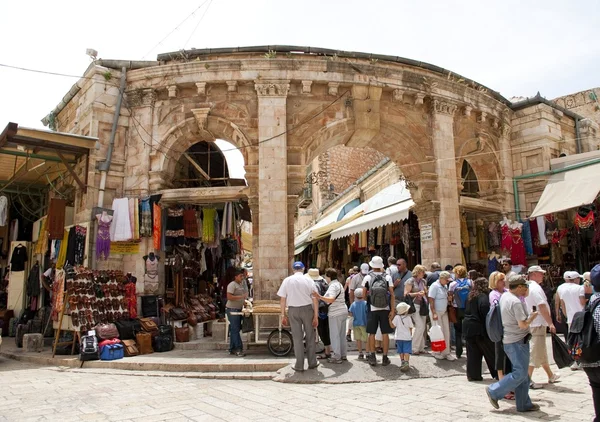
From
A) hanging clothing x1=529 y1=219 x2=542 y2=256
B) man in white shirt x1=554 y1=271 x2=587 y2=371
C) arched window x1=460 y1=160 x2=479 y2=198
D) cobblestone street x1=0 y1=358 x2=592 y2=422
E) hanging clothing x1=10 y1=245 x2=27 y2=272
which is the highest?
arched window x1=460 y1=160 x2=479 y2=198

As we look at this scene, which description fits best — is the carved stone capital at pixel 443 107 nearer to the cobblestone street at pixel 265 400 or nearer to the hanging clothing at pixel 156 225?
the cobblestone street at pixel 265 400

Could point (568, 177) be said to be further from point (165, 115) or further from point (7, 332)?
point (7, 332)

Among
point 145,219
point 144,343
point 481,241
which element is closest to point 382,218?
point 481,241

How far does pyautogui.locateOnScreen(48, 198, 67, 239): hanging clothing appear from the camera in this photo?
10.8 meters

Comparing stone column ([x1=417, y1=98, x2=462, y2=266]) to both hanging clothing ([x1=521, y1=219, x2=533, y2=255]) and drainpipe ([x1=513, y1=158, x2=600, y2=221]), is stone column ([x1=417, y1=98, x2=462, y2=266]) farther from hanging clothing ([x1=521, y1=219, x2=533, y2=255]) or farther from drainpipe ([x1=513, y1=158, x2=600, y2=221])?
drainpipe ([x1=513, y1=158, x2=600, y2=221])

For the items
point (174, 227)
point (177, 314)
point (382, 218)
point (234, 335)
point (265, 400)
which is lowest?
point (265, 400)

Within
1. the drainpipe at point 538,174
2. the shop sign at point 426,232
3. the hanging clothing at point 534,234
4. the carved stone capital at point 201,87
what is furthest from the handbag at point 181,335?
the drainpipe at point 538,174

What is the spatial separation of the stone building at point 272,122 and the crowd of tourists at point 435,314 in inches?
104

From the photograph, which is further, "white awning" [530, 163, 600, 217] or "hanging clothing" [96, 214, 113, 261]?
"white awning" [530, 163, 600, 217]

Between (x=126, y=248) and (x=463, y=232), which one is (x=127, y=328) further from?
(x=463, y=232)

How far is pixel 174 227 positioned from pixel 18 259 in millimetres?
A: 5199

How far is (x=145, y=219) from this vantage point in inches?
406

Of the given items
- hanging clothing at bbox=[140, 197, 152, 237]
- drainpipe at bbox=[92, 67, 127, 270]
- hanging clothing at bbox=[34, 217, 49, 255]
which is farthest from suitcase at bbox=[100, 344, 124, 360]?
hanging clothing at bbox=[34, 217, 49, 255]

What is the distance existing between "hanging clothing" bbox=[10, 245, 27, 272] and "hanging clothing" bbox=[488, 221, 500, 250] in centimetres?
1287
